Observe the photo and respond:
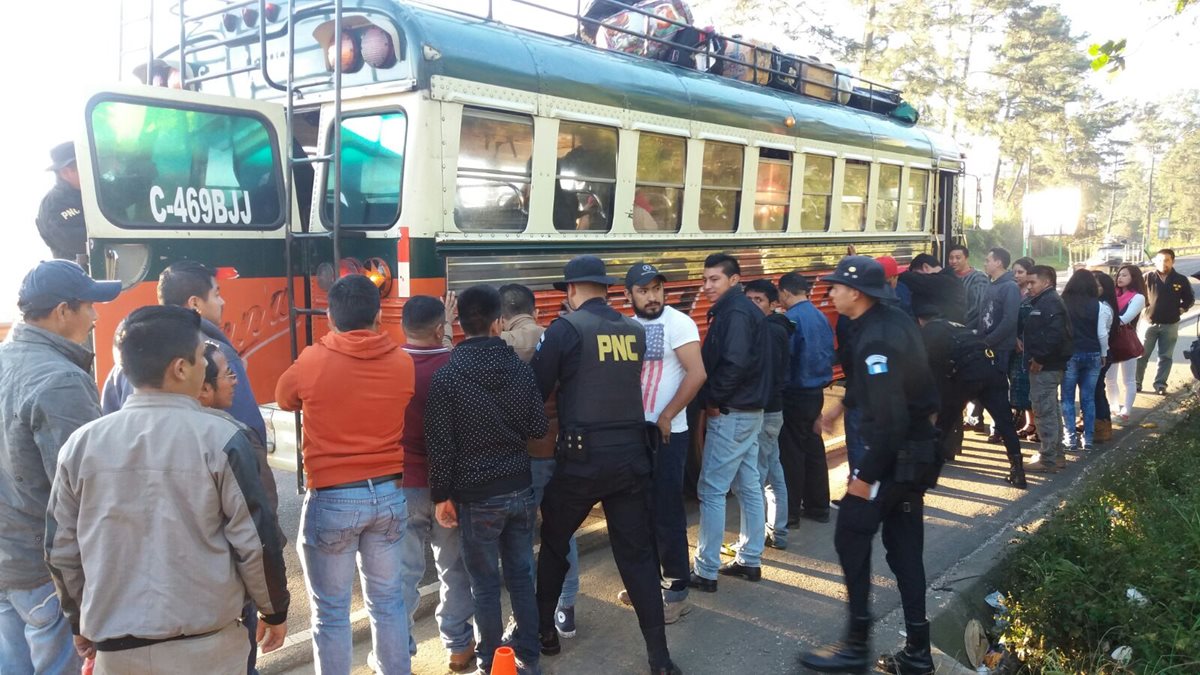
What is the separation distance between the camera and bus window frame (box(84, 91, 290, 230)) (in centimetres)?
438

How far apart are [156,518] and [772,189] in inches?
241

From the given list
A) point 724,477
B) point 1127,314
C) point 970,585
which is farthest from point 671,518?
point 1127,314

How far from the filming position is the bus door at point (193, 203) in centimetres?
441

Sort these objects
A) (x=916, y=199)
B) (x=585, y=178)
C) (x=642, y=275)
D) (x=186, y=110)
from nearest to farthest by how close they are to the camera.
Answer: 1. (x=642, y=275)
2. (x=186, y=110)
3. (x=585, y=178)
4. (x=916, y=199)

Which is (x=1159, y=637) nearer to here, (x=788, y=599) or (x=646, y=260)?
(x=788, y=599)

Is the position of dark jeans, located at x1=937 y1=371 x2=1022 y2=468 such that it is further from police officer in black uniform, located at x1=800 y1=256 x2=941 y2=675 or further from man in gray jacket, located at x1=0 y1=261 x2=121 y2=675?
man in gray jacket, located at x1=0 y1=261 x2=121 y2=675

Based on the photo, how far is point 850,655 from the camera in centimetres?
391

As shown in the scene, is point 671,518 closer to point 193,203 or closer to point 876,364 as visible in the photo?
point 876,364

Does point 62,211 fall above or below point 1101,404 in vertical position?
above

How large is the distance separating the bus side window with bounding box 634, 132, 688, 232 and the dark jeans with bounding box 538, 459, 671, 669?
9.21ft

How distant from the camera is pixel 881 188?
9.22 meters

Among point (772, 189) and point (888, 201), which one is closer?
point (772, 189)

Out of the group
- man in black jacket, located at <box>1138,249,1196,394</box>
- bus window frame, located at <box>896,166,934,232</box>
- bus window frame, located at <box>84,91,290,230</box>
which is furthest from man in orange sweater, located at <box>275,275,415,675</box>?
man in black jacket, located at <box>1138,249,1196,394</box>

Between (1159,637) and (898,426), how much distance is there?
1.44m
